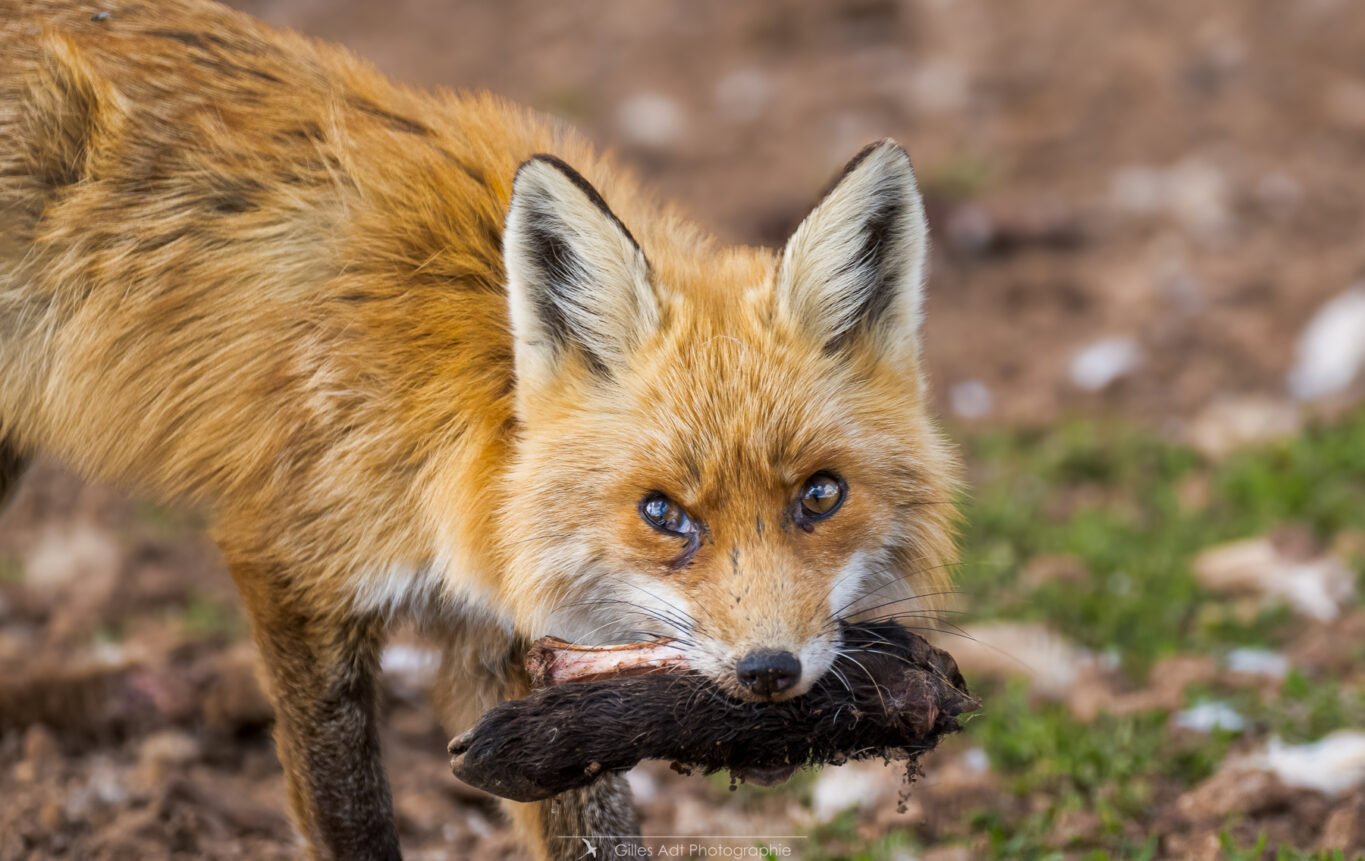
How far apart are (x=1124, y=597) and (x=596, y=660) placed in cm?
405

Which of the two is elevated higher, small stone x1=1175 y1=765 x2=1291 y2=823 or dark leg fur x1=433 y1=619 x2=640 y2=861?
small stone x1=1175 y1=765 x2=1291 y2=823

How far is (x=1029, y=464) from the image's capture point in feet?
26.8

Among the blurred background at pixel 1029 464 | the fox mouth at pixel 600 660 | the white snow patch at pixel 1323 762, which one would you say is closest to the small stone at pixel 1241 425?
the blurred background at pixel 1029 464

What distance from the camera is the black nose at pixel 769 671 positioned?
10.3ft

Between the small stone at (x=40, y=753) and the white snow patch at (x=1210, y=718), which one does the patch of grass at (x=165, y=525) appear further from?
the white snow patch at (x=1210, y=718)

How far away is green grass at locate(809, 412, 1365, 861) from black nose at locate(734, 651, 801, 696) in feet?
4.34

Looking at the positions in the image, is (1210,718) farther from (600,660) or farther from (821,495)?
(600,660)

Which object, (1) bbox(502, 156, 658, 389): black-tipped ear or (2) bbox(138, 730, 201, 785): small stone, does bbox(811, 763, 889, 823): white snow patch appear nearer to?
(1) bbox(502, 156, 658, 389): black-tipped ear

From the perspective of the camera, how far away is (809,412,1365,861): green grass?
16.0 ft

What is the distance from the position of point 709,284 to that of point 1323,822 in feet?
9.60

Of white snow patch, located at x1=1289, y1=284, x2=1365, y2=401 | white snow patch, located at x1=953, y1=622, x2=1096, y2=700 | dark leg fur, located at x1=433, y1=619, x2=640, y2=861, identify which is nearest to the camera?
dark leg fur, located at x1=433, y1=619, x2=640, y2=861

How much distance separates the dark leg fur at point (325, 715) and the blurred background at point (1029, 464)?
38.0 inches

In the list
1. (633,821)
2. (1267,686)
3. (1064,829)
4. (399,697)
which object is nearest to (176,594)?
(399,697)

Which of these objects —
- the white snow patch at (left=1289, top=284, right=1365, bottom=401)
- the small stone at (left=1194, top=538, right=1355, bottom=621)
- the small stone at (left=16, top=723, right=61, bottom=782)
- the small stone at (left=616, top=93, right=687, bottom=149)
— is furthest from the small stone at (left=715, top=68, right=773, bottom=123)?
the small stone at (left=16, top=723, right=61, bottom=782)
